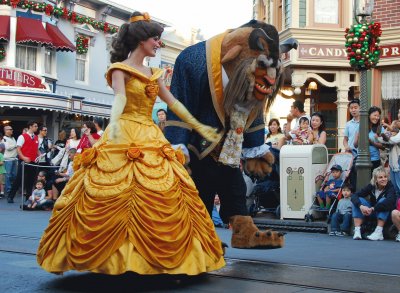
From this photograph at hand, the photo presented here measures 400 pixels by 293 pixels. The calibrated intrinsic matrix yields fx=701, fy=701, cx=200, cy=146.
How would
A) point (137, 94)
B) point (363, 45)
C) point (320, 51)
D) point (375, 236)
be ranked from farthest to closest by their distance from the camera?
point (320, 51) → point (363, 45) → point (375, 236) → point (137, 94)

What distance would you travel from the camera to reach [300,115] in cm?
1017

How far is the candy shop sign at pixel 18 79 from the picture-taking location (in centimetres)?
2177

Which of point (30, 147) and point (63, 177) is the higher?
point (30, 147)

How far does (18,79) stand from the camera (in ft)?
72.8

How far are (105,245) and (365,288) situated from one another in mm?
1706

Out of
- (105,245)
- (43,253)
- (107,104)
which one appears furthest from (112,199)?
(107,104)

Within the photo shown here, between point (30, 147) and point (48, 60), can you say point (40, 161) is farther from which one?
point (48, 60)

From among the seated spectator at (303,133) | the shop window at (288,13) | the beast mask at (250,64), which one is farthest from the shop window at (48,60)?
the beast mask at (250,64)

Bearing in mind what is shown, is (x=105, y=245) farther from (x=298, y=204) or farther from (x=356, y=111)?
(x=356, y=111)

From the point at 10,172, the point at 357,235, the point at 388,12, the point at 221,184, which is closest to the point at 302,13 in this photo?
the point at 388,12

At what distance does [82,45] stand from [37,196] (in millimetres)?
14077

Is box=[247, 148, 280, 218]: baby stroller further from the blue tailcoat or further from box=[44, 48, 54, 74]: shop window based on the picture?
box=[44, 48, 54, 74]: shop window

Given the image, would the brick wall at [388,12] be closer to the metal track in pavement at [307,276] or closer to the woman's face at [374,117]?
the woman's face at [374,117]

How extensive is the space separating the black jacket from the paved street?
0.87m
